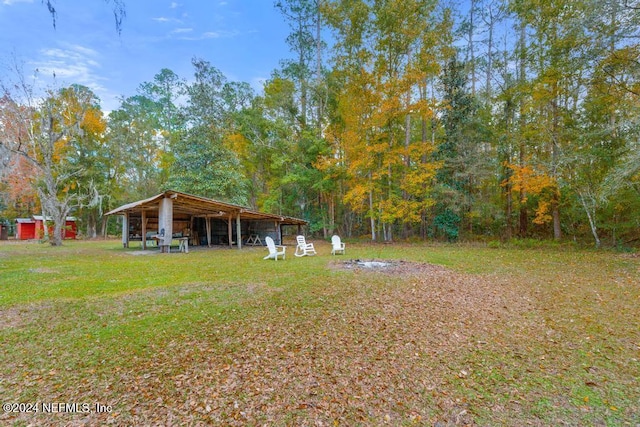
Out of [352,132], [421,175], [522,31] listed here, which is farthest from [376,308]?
[522,31]

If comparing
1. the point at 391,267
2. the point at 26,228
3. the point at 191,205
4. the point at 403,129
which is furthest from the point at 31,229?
the point at 403,129

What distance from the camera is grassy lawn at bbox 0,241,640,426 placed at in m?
2.25

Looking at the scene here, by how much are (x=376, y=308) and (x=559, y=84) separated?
1334 cm

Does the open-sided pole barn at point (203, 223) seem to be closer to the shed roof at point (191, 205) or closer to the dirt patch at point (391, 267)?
the shed roof at point (191, 205)

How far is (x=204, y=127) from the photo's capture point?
19312mm

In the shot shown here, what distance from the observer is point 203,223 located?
18.2 m

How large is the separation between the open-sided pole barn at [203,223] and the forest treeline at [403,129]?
215cm

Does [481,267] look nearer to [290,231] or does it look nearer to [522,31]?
[522,31]

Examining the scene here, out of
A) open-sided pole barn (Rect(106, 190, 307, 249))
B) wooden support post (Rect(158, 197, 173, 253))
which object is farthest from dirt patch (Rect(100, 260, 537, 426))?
open-sided pole barn (Rect(106, 190, 307, 249))

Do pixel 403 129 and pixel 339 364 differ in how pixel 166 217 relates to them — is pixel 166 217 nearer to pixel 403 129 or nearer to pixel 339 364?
pixel 339 364

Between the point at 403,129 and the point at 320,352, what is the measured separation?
56.9 ft

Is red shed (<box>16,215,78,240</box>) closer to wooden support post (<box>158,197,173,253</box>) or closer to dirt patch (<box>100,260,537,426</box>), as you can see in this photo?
wooden support post (<box>158,197,173,253</box>)

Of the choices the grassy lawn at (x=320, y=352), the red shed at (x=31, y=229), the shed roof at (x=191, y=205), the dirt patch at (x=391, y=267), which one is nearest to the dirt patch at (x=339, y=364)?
the grassy lawn at (x=320, y=352)

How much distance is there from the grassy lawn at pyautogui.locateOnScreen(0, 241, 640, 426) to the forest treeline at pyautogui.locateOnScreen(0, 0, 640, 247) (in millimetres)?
6208
